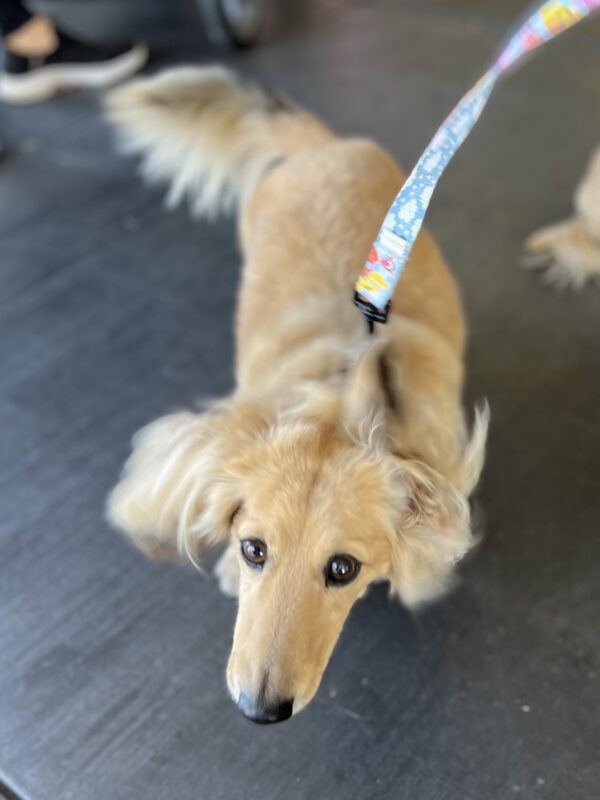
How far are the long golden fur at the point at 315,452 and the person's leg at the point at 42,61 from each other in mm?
1889

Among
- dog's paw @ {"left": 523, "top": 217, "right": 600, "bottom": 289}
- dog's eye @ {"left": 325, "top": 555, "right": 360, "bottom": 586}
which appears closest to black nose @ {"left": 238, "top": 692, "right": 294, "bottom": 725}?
dog's eye @ {"left": 325, "top": 555, "right": 360, "bottom": 586}

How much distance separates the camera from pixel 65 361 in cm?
211

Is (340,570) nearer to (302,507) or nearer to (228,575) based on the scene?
(302,507)

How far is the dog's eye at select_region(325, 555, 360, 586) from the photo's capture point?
1111 mm

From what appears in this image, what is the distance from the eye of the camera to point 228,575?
4.98ft

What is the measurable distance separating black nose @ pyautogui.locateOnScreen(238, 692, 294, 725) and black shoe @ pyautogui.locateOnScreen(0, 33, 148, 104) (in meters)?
2.87

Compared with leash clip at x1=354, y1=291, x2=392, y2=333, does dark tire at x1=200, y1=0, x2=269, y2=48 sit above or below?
below

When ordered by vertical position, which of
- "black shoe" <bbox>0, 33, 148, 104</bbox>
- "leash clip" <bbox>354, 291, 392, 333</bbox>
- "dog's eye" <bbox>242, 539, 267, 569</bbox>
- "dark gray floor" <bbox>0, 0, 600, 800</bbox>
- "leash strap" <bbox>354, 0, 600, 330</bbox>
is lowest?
"dark gray floor" <bbox>0, 0, 600, 800</bbox>

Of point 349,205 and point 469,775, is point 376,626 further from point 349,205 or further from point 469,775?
point 349,205

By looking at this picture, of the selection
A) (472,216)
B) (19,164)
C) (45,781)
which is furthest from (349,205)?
(19,164)

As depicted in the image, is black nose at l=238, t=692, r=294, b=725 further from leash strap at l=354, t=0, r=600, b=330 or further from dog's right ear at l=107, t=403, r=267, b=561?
leash strap at l=354, t=0, r=600, b=330

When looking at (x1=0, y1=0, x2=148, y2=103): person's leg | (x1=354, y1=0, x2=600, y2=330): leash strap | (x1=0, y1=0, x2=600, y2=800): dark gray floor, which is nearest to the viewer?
(x1=354, y1=0, x2=600, y2=330): leash strap

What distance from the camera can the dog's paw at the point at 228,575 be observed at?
58.9 inches

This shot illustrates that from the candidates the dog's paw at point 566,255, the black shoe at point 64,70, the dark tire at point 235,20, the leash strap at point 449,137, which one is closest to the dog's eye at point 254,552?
the leash strap at point 449,137
